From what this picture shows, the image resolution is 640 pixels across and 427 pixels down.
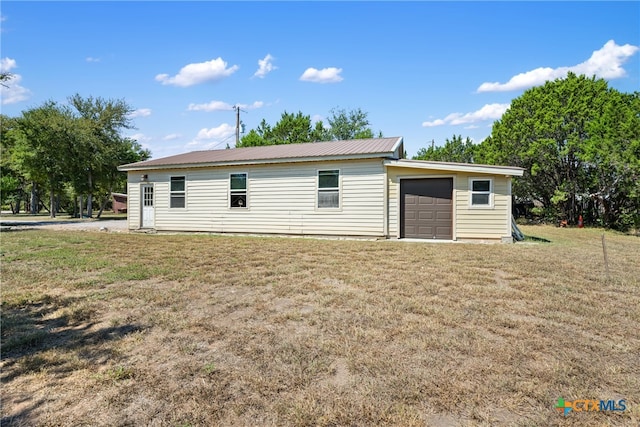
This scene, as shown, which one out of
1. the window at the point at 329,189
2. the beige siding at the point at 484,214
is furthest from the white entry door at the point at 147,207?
the beige siding at the point at 484,214

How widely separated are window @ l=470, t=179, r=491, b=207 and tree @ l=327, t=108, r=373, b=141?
2416 centimetres

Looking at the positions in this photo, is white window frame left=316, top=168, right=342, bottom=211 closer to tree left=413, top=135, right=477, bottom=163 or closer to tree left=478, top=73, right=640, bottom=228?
tree left=478, top=73, right=640, bottom=228

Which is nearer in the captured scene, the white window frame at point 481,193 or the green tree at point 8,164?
the white window frame at point 481,193

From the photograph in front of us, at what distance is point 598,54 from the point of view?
52.9 ft

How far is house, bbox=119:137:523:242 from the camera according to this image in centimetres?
1023

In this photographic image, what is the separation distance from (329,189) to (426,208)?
10.4 ft

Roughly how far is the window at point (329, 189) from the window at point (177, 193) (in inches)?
222

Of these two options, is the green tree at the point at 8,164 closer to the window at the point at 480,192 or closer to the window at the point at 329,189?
the window at the point at 329,189

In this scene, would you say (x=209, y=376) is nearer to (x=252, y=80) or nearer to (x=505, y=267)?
(x=505, y=267)

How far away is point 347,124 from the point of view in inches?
1355

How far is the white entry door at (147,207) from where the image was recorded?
1390 cm

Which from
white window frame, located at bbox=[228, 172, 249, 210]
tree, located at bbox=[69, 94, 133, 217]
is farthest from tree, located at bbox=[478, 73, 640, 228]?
tree, located at bbox=[69, 94, 133, 217]

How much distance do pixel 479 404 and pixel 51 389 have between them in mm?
2823

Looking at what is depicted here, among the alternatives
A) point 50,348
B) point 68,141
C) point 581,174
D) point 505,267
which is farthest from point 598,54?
point 68,141
